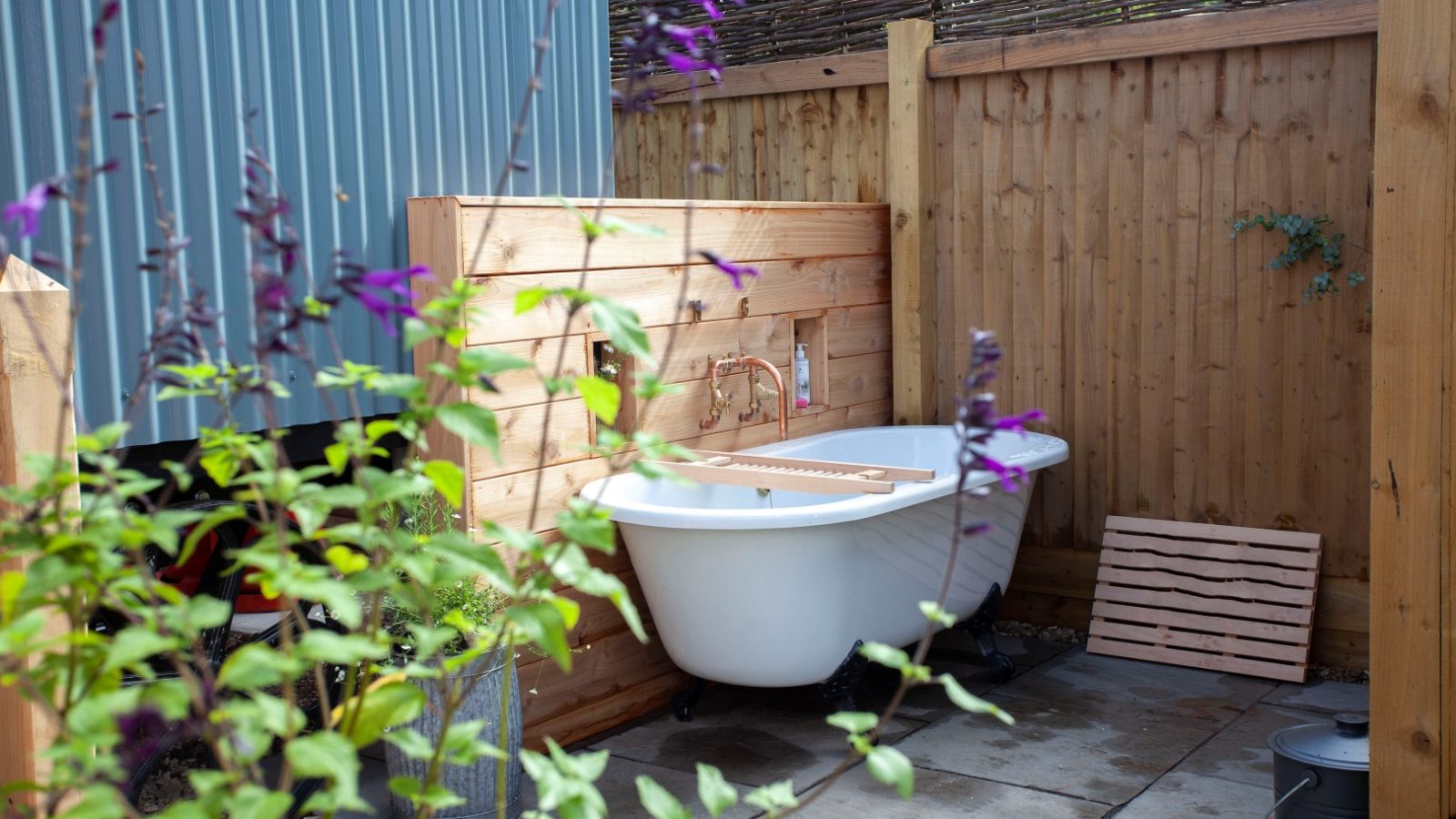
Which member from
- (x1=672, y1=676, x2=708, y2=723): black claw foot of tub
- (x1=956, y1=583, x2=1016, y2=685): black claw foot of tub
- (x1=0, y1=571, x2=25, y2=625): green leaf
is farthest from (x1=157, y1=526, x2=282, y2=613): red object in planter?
(x1=0, y1=571, x2=25, y2=625): green leaf

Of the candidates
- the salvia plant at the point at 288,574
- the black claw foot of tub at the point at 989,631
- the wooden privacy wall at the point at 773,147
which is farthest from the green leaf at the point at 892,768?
the wooden privacy wall at the point at 773,147

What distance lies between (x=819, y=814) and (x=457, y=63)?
2.08 metres

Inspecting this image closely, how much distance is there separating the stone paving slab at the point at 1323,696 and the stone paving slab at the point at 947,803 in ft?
3.43

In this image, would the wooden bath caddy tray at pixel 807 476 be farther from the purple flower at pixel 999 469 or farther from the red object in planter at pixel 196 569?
the purple flower at pixel 999 469

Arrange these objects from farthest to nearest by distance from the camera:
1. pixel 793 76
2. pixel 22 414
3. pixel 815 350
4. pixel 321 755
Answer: pixel 793 76
pixel 815 350
pixel 22 414
pixel 321 755

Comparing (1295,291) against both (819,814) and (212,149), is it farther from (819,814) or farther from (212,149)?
(212,149)

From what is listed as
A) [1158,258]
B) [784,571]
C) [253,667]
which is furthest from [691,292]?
[253,667]

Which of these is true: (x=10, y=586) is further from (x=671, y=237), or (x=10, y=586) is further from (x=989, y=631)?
(x=989, y=631)

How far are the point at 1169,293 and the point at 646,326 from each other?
66.8 inches

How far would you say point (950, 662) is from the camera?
169 inches

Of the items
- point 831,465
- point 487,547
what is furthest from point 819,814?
point 487,547

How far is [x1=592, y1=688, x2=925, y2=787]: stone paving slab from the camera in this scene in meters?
3.37

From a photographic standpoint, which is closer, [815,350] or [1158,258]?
[1158,258]

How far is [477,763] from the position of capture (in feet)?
9.88
